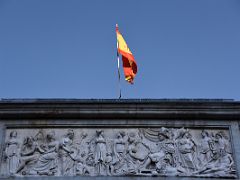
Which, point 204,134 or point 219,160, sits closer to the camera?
point 219,160

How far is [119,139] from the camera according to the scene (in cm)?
1603

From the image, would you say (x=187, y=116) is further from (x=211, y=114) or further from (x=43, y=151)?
(x=43, y=151)

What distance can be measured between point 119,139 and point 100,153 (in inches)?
28.4

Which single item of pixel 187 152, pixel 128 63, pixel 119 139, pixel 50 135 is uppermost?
pixel 128 63

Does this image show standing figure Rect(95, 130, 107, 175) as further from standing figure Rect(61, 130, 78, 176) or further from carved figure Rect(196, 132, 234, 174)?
carved figure Rect(196, 132, 234, 174)

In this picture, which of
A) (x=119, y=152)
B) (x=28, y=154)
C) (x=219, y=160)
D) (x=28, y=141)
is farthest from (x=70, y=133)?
(x=219, y=160)

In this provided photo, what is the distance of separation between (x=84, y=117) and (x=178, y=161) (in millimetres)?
2990

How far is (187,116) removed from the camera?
53.8 feet

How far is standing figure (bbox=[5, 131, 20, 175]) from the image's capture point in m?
15.5

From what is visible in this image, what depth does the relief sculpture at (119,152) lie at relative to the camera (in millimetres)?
15414

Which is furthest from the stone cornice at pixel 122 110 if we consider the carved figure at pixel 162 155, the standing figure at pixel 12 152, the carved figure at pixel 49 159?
the carved figure at pixel 49 159

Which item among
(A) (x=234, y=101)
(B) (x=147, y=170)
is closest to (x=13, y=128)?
(B) (x=147, y=170)

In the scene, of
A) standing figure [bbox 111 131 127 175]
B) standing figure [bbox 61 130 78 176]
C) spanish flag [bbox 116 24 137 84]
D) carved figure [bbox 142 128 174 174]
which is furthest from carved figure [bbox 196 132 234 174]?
spanish flag [bbox 116 24 137 84]

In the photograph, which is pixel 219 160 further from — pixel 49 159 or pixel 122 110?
pixel 49 159
